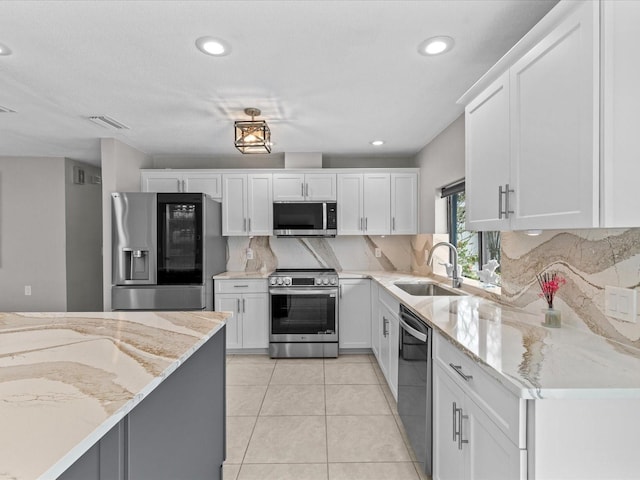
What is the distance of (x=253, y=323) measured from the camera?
12.6ft

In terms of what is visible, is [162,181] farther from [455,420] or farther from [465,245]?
[455,420]

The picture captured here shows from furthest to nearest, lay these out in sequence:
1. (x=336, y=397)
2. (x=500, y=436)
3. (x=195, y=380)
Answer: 1. (x=336, y=397)
2. (x=195, y=380)
3. (x=500, y=436)

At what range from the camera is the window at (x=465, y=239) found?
2.80 metres

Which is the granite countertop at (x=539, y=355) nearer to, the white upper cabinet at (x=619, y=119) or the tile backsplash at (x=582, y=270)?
the tile backsplash at (x=582, y=270)

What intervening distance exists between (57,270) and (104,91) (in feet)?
10.0

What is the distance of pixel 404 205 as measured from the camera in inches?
162

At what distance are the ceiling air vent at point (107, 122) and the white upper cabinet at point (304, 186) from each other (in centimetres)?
161

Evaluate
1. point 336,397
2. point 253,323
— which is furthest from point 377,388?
point 253,323

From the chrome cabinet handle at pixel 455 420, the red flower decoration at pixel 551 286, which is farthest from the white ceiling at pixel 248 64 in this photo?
the chrome cabinet handle at pixel 455 420

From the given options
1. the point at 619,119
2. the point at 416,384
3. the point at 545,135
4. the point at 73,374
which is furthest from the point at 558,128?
the point at 73,374

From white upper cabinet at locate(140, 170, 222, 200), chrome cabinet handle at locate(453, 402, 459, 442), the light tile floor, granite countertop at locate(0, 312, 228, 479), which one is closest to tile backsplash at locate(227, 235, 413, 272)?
white upper cabinet at locate(140, 170, 222, 200)

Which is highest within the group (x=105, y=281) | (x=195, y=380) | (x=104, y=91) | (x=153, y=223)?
(x=104, y=91)

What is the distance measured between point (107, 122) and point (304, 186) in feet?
6.66

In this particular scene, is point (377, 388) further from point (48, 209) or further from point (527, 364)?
point (48, 209)
